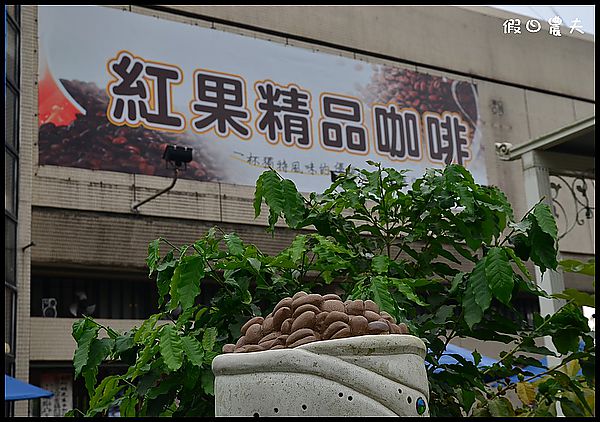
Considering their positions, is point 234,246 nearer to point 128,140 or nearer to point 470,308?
point 470,308

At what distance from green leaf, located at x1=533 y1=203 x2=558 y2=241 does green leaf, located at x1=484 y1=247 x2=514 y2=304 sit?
0.31m

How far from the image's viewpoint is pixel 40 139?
13.2 metres

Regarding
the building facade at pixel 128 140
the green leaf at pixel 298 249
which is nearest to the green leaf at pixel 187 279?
the green leaf at pixel 298 249

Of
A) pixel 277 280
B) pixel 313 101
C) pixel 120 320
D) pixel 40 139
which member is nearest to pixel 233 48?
pixel 313 101

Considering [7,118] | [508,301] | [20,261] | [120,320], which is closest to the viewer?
[508,301]

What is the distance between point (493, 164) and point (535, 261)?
45.6 ft

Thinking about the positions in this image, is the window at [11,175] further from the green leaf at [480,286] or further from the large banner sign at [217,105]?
the green leaf at [480,286]

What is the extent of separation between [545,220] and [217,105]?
11141 millimetres

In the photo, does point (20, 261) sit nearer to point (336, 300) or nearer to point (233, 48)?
point (233, 48)

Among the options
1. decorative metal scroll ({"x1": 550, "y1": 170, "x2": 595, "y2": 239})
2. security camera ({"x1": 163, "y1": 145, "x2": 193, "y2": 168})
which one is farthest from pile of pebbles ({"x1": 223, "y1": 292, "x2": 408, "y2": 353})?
security camera ({"x1": 163, "y1": 145, "x2": 193, "y2": 168})

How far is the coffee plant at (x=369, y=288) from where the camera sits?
3.51 m

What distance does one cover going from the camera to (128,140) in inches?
542

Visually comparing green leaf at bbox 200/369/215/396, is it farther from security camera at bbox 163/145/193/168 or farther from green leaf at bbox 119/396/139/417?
security camera at bbox 163/145/193/168

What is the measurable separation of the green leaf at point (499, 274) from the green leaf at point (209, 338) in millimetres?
1094
